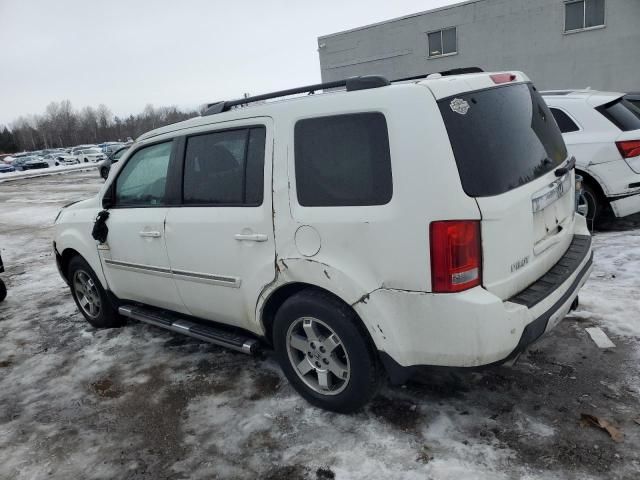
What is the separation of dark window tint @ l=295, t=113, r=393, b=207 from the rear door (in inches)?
13.9

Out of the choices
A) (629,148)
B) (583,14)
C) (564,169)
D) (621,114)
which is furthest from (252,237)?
(583,14)

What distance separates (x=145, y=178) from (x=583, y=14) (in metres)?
22.2

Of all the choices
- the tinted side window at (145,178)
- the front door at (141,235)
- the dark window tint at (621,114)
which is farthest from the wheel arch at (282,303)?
the dark window tint at (621,114)

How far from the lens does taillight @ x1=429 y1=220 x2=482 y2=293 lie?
2338 mm

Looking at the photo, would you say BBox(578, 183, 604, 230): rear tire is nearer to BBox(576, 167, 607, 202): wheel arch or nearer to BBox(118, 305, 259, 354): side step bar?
BBox(576, 167, 607, 202): wheel arch

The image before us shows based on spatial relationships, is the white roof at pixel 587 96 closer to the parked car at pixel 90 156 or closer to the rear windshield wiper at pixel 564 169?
the rear windshield wiper at pixel 564 169

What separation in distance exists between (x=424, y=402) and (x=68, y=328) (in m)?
3.72

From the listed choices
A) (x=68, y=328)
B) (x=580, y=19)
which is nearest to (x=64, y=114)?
(x=580, y=19)

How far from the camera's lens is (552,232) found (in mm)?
2945

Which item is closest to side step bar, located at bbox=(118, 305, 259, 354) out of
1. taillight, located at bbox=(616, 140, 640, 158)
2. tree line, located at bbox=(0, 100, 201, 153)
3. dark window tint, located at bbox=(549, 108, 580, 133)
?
dark window tint, located at bbox=(549, 108, 580, 133)

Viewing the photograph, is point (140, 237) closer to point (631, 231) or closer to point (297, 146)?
point (297, 146)

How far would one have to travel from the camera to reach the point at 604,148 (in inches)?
231

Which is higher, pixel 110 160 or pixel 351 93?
pixel 351 93

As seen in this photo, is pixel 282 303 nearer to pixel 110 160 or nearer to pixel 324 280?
pixel 324 280
